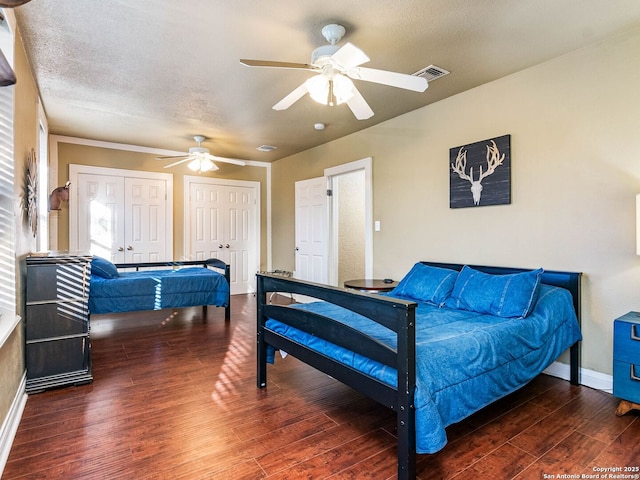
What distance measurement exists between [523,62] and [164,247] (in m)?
5.36

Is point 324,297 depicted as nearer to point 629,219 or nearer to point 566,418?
point 566,418

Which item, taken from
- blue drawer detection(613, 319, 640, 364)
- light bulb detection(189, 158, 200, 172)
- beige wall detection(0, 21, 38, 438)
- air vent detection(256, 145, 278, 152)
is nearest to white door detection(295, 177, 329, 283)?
air vent detection(256, 145, 278, 152)

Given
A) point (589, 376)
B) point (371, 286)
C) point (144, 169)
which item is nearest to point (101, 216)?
point (144, 169)

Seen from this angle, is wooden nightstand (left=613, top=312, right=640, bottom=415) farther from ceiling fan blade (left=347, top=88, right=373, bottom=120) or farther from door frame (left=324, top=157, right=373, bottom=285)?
door frame (left=324, top=157, right=373, bottom=285)

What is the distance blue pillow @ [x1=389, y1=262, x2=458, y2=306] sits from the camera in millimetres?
3047

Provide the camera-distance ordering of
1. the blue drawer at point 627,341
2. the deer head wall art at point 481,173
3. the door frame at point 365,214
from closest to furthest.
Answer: the blue drawer at point 627,341, the deer head wall art at point 481,173, the door frame at point 365,214

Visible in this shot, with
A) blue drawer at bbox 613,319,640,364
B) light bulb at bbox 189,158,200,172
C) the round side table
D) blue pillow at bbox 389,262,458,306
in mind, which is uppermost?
light bulb at bbox 189,158,200,172

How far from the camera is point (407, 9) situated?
7.21 ft

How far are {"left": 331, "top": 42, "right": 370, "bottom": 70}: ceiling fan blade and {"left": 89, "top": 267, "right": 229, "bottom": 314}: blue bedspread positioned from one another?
322 cm

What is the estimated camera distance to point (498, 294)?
264 cm

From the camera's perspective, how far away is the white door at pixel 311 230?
5395mm

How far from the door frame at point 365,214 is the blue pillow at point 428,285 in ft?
3.79

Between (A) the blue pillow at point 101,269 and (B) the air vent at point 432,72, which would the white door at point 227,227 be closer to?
(A) the blue pillow at point 101,269

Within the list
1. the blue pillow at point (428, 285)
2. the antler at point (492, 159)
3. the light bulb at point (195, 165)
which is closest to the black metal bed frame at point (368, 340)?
the blue pillow at point (428, 285)
